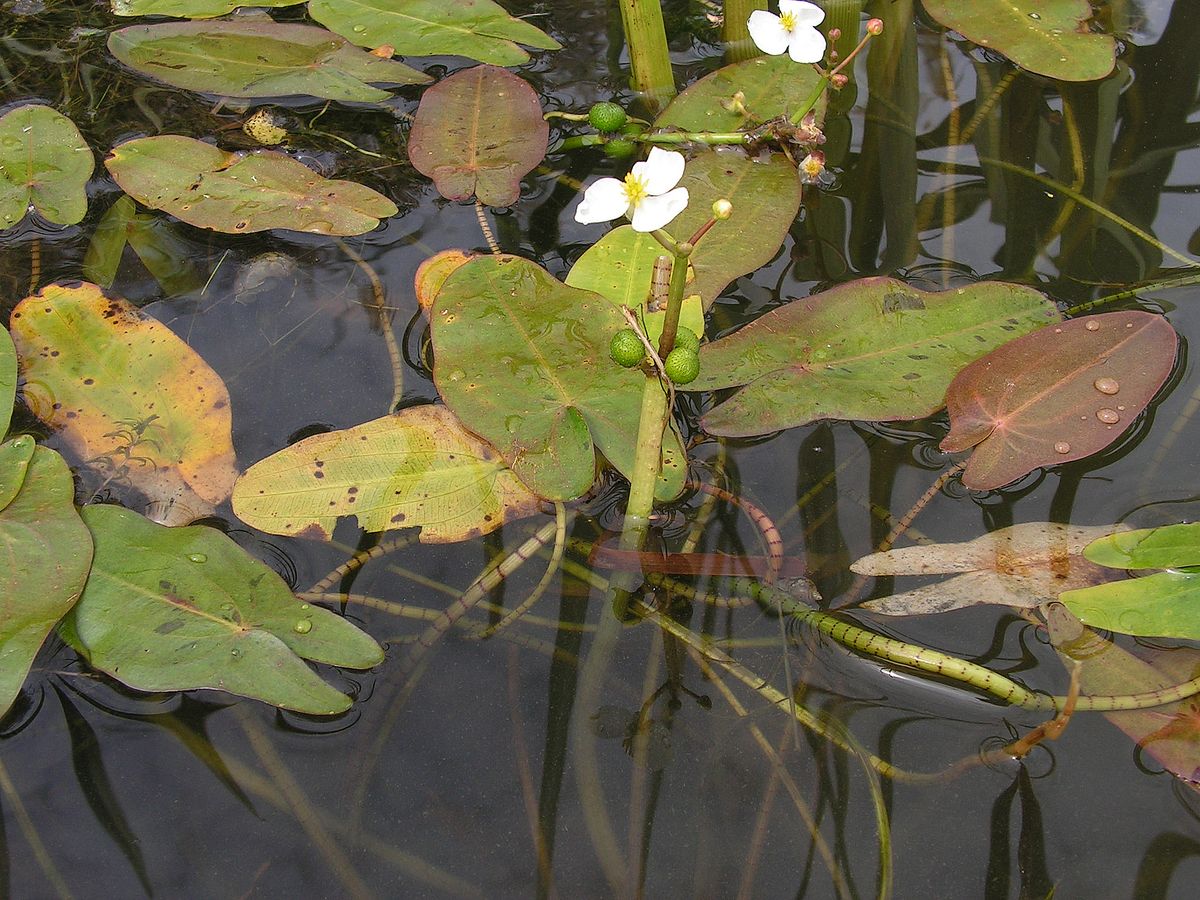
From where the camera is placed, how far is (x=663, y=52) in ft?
5.86

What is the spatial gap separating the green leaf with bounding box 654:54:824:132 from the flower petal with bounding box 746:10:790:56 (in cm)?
19

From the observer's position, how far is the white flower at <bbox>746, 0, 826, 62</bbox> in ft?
4.80

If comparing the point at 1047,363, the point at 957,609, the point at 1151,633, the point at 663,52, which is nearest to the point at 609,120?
the point at 663,52

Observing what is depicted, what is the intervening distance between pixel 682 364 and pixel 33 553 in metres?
0.90

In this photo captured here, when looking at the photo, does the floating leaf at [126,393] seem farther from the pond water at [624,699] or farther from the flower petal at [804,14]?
the flower petal at [804,14]

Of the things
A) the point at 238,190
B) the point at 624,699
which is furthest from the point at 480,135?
the point at 624,699

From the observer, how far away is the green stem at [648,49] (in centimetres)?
170

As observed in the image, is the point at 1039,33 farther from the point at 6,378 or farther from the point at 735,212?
the point at 6,378

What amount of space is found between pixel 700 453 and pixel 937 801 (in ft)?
1.91

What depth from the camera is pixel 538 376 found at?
4.48ft

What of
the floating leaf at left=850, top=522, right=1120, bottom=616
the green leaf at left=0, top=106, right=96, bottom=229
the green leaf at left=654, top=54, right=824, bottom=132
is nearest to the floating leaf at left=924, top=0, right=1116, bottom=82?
the green leaf at left=654, top=54, right=824, bottom=132

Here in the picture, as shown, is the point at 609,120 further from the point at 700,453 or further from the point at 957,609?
the point at 957,609

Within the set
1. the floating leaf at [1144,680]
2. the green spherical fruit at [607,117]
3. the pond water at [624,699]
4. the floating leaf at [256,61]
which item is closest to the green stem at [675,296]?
the pond water at [624,699]

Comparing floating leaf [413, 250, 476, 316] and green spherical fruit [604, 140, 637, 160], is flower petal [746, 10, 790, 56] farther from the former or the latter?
floating leaf [413, 250, 476, 316]
